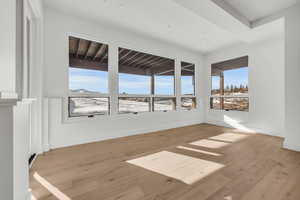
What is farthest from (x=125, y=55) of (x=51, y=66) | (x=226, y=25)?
(x=226, y=25)

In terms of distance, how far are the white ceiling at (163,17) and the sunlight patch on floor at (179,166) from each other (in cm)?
263

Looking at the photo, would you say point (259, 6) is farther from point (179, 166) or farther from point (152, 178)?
point (152, 178)

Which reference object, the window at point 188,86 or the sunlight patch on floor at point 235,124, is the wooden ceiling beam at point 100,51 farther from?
the sunlight patch on floor at point 235,124

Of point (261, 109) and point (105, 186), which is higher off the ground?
point (261, 109)

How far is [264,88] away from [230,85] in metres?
0.96

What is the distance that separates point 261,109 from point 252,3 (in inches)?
108

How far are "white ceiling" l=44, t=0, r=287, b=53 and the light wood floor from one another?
267cm

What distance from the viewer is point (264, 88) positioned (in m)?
Answer: 3.76

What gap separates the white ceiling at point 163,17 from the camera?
2.54 meters

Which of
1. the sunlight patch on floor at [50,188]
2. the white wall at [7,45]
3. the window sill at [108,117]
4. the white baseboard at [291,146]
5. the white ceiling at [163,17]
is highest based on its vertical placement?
the white ceiling at [163,17]

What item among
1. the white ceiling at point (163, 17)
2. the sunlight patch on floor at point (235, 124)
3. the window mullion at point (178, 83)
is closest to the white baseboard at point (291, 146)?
the sunlight patch on floor at point (235, 124)

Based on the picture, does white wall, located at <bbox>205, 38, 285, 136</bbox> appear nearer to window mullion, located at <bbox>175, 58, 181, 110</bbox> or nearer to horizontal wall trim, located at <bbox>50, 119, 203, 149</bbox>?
horizontal wall trim, located at <bbox>50, 119, 203, 149</bbox>

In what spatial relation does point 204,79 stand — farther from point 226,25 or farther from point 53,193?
point 53,193

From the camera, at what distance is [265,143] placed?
293cm
